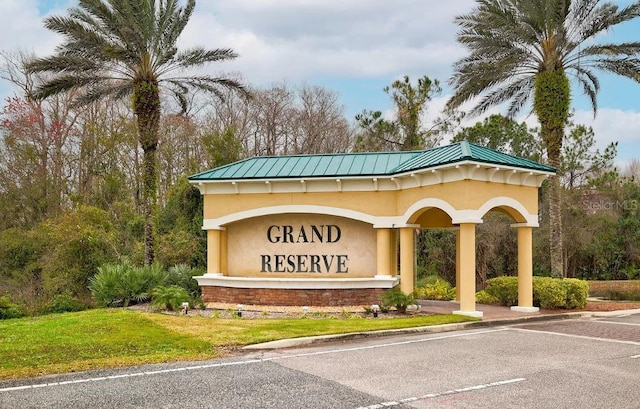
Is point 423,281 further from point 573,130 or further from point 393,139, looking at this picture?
point 573,130

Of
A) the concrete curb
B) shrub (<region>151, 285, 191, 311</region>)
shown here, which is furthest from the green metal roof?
the concrete curb

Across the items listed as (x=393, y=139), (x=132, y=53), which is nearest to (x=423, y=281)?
(x=393, y=139)

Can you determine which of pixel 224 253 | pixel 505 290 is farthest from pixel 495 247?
pixel 224 253

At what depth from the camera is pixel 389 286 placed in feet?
55.0

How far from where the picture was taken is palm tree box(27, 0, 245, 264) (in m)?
19.9

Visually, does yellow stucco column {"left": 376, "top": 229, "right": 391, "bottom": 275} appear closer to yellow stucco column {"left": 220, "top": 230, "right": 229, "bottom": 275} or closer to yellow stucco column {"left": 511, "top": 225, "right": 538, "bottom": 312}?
yellow stucco column {"left": 511, "top": 225, "right": 538, "bottom": 312}

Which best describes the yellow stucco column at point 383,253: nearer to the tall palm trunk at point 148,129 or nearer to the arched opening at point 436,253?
the tall palm trunk at point 148,129

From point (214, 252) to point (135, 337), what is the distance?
756 centimetres

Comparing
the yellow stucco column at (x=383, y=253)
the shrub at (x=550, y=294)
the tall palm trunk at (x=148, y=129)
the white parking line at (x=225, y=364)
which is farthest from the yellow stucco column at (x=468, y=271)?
the tall palm trunk at (x=148, y=129)

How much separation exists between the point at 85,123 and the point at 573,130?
95.1ft

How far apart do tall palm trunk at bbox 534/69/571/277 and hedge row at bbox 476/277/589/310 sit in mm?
2913

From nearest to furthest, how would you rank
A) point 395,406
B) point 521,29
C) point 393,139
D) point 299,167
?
point 395,406 → point 299,167 → point 521,29 → point 393,139

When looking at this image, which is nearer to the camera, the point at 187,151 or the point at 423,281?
the point at 423,281

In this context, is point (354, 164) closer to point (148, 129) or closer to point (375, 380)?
point (148, 129)
